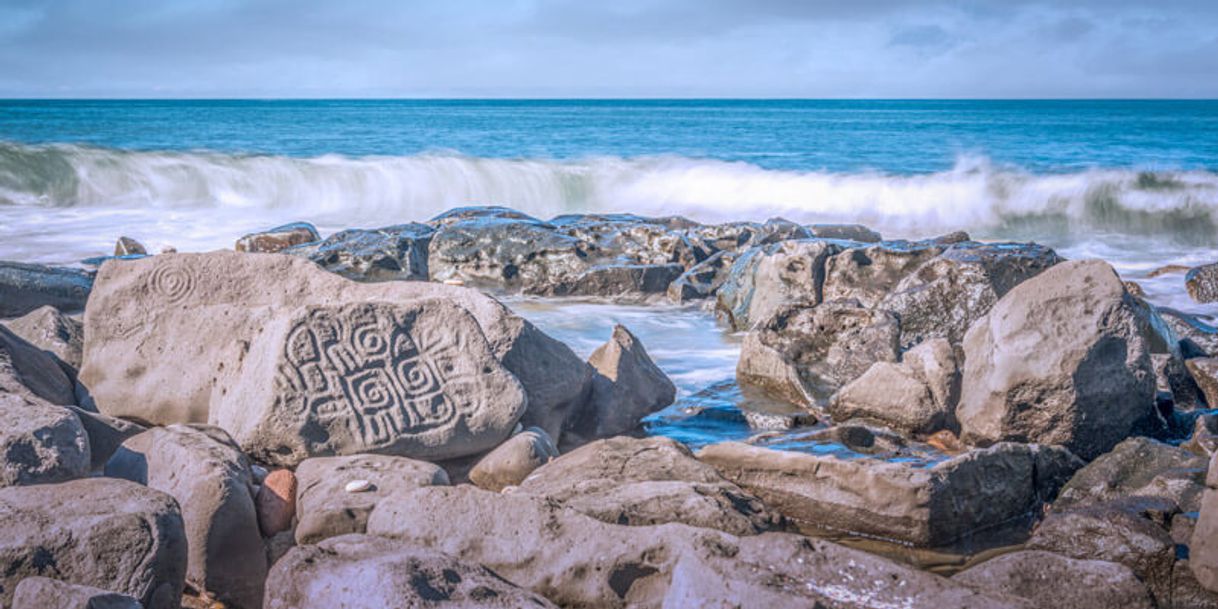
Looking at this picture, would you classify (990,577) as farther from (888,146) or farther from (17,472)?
(888,146)

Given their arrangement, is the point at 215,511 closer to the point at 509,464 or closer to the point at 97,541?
the point at 97,541

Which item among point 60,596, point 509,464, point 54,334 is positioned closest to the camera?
point 60,596

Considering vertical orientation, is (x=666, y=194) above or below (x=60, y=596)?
below

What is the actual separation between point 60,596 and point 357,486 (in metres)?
1.30

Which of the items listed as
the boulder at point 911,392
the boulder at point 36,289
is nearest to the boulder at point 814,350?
the boulder at point 911,392

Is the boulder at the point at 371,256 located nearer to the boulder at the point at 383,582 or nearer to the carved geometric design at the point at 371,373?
the carved geometric design at the point at 371,373

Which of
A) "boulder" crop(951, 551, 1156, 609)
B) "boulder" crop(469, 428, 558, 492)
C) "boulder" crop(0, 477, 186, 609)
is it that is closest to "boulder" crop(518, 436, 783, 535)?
"boulder" crop(469, 428, 558, 492)

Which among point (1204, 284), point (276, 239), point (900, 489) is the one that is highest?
point (900, 489)

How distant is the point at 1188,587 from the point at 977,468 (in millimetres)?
916

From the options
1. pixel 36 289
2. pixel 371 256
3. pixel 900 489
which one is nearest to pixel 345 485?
pixel 900 489

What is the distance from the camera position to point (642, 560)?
11.1ft

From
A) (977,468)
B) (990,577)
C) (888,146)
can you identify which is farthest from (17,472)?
(888,146)

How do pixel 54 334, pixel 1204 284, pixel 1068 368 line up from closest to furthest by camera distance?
pixel 1068 368 < pixel 54 334 < pixel 1204 284

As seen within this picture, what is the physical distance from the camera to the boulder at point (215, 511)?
373 cm
